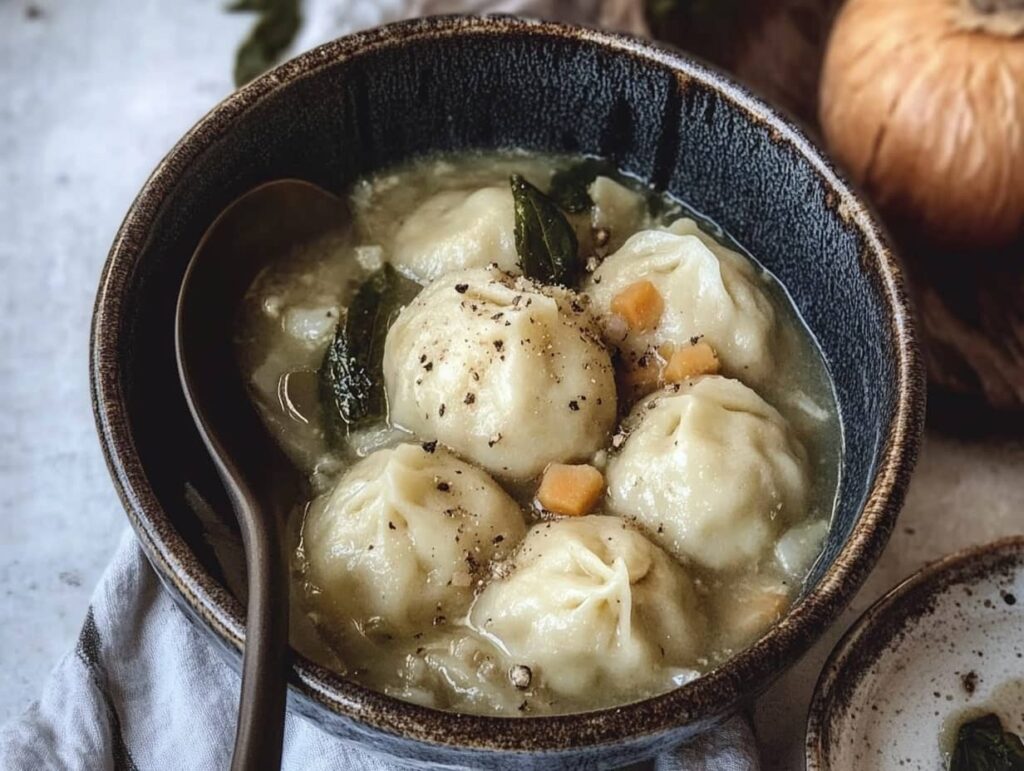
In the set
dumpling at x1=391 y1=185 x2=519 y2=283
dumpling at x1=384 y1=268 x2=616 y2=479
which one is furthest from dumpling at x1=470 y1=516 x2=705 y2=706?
dumpling at x1=391 y1=185 x2=519 y2=283

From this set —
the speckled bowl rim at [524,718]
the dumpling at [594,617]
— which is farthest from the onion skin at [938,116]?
the dumpling at [594,617]

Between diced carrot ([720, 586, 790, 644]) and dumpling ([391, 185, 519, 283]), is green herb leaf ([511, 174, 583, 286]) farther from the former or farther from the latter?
diced carrot ([720, 586, 790, 644])

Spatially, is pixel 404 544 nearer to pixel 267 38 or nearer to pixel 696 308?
pixel 696 308

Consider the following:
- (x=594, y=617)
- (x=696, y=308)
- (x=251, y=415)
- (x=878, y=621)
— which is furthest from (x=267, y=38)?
(x=878, y=621)

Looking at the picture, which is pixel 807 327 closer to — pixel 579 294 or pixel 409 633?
pixel 579 294

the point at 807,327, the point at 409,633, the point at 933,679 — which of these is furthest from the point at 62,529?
the point at 933,679

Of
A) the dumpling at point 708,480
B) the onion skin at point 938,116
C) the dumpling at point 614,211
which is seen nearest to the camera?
the dumpling at point 708,480

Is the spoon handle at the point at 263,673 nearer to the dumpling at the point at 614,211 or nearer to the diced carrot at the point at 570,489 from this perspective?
the diced carrot at the point at 570,489

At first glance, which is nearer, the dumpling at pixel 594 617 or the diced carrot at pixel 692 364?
the dumpling at pixel 594 617
